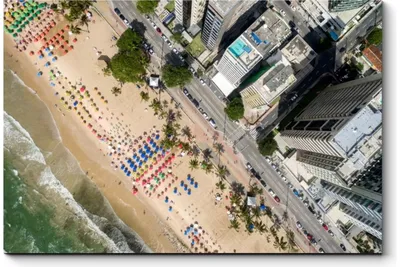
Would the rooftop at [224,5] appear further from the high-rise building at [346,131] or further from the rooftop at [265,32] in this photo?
the high-rise building at [346,131]

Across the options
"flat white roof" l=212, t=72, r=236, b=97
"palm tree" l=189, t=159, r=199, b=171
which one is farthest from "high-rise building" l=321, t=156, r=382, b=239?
"palm tree" l=189, t=159, r=199, b=171

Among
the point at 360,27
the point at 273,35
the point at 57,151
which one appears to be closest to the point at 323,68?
the point at 360,27

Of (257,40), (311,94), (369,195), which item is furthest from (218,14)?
(369,195)

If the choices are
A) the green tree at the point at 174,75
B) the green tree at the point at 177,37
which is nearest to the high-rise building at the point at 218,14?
the green tree at the point at 177,37

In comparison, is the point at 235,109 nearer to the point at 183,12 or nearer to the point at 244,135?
the point at 244,135

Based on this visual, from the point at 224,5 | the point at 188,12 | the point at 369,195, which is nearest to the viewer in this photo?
Answer: the point at 224,5

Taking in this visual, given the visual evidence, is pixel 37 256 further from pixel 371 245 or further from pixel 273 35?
pixel 371 245

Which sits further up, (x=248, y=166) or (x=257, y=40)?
(x=257, y=40)
